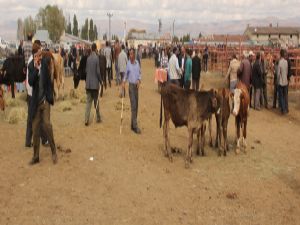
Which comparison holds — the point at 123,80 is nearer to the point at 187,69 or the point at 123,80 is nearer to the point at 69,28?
the point at 187,69

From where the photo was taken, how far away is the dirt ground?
23.5 feet

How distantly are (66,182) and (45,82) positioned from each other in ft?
6.37

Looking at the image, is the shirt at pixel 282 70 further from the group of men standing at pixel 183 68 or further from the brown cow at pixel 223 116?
the brown cow at pixel 223 116

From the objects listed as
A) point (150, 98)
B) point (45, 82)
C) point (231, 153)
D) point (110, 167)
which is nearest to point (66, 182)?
point (110, 167)

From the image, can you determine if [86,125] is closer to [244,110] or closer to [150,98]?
[244,110]

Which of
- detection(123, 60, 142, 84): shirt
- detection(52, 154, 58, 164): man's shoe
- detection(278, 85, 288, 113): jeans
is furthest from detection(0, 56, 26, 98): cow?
detection(278, 85, 288, 113): jeans

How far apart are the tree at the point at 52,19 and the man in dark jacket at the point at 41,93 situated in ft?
328

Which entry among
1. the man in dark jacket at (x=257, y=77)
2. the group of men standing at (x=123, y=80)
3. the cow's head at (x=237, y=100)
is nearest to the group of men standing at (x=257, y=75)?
the man in dark jacket at (x=257, y=77)

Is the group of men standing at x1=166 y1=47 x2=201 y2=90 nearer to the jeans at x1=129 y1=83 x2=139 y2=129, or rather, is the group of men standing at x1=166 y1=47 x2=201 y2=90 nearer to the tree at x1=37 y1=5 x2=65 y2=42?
the jeans at x1=129 y1=83 x2=139 y2=129

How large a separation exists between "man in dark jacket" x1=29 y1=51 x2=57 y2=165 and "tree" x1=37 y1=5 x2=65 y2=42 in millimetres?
99912

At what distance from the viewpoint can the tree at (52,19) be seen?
107688 millimetres

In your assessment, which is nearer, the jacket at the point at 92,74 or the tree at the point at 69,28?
the jacket at the point at 92,74

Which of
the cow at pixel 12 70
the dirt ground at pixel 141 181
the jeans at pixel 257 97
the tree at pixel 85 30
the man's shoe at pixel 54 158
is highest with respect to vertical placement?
the tree at pixel 85 30

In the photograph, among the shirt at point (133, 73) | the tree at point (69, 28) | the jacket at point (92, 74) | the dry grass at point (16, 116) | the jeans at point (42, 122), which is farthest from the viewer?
the tree at point (69, 28)
